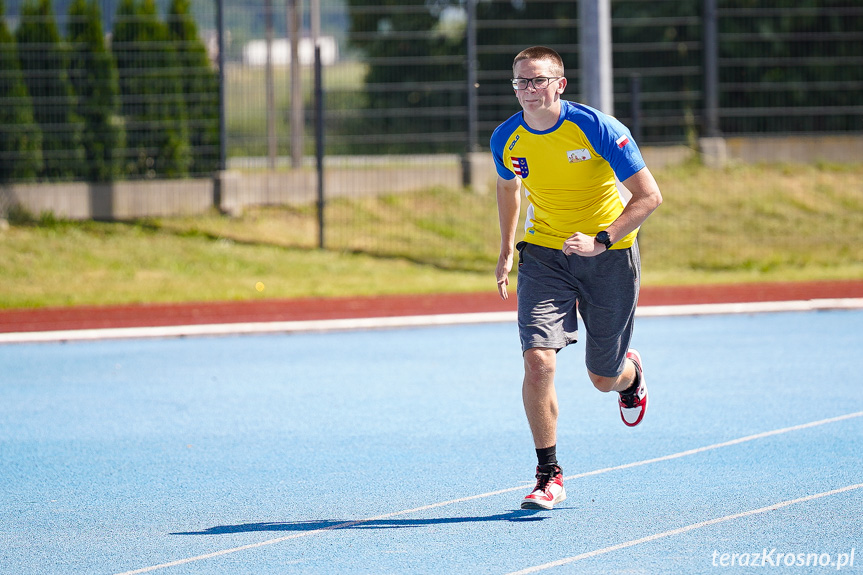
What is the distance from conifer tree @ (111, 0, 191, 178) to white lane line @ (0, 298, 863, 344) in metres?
6.23

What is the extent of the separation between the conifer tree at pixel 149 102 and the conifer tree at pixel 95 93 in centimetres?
22

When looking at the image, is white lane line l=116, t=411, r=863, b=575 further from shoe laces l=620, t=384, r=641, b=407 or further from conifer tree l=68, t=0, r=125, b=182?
conifer tree l=68, t=0, r=125, b=182

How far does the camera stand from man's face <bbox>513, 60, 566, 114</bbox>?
5.03m

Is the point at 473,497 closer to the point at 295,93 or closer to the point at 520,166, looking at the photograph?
the point at 520,166

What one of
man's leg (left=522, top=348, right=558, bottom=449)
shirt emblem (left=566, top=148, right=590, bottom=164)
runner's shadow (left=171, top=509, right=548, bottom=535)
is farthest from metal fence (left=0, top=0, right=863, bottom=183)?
runner's shadow (left=171, top=509, right=548, bottom=535)

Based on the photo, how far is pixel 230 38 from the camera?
1742 cm

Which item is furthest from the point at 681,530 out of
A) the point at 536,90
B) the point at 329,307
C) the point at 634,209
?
the point at 329,307

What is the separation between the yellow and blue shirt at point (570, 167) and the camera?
5051 millimetres

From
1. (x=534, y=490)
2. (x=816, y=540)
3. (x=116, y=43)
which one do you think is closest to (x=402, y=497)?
(x=534, y=490)

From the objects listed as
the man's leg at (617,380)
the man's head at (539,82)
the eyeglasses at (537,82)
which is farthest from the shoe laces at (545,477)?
the eyeglasses at (537,82)

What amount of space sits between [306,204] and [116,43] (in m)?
3.98

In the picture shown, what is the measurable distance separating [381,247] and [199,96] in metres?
3.90

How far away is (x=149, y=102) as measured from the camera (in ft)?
56.8

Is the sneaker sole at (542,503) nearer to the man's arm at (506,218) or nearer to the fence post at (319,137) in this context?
the man's arm at (506,218)
